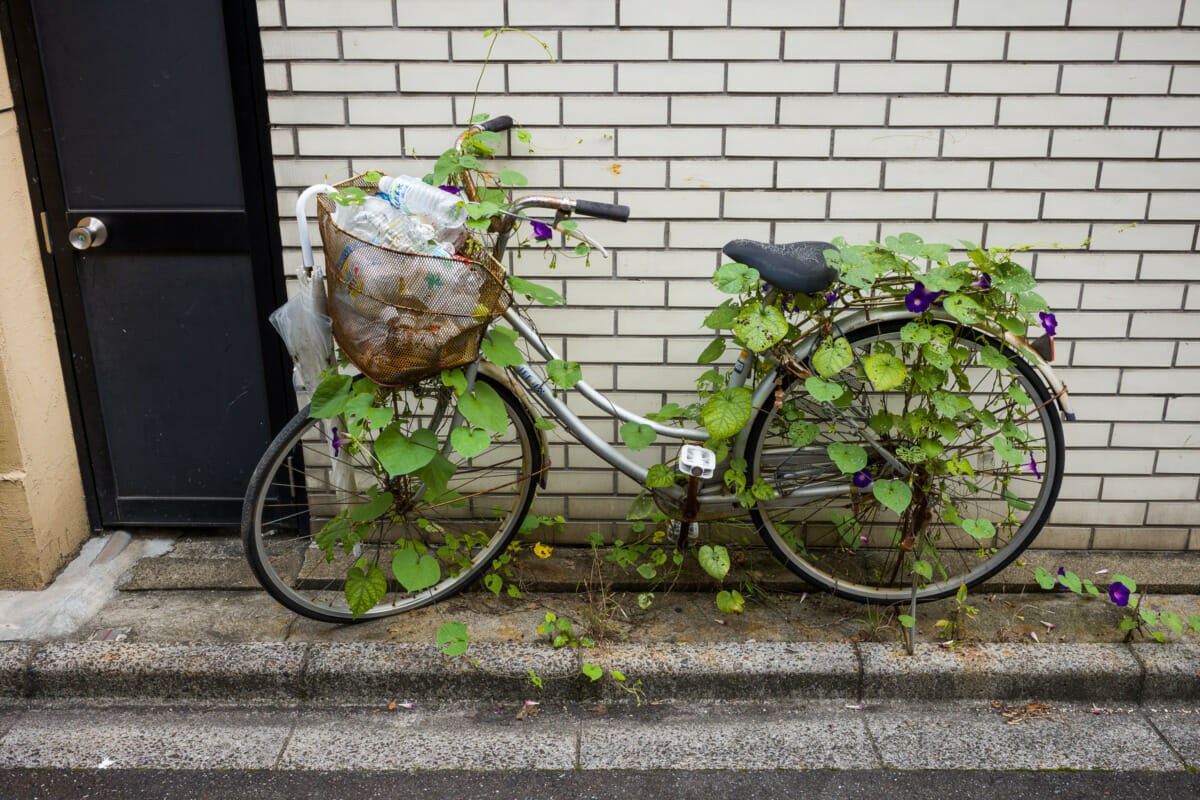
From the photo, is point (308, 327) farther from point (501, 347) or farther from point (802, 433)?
point (802, 433)

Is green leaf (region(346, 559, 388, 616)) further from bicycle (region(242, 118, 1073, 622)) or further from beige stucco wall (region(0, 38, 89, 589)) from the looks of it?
beige stucco wall (region(0, 38, 89, 589))

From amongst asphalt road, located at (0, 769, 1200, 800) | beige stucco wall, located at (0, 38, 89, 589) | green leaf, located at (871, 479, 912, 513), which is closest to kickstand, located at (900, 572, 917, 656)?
green leaf, located at (871, 479, 912, 513)

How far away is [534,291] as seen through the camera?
10.1ft

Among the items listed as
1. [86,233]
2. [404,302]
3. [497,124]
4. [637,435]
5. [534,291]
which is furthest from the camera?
[86,233]

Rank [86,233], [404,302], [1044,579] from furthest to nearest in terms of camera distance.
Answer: [86,233] → [1044,579] → [404,302]

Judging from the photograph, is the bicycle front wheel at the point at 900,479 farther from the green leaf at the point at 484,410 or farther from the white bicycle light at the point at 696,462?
the green leaf at the point at 484,410

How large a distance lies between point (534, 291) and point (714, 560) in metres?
1.19

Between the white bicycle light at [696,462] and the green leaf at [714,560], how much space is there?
12.5 inches

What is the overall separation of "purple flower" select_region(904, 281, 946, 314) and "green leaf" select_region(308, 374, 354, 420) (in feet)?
6.18

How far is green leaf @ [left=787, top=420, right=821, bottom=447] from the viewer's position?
3197mm

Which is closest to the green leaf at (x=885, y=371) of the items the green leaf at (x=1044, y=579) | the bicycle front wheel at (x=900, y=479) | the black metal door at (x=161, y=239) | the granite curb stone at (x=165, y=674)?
the bicycle front wheel at (x=900, y=479)

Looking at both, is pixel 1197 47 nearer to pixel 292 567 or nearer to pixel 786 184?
pixel 786 184

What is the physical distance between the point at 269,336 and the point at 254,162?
700 millimetres

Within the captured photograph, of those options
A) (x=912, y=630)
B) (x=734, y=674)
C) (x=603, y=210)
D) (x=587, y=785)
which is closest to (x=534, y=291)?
(x=603, y=210)
